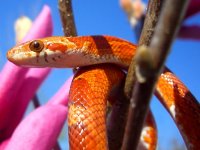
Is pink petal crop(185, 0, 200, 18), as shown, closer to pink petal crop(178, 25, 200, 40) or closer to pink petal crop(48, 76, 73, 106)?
pink petal crop(178, 25, 200, 40)

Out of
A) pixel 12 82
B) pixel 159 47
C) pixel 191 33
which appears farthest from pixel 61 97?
pixel 159 47

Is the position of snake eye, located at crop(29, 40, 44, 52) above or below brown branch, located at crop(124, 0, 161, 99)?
below

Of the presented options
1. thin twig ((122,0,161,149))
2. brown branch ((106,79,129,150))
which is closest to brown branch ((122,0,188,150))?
thin twig ((122,0,161,149))

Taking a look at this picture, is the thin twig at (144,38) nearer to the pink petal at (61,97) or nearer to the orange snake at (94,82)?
the orange snake at (94,82)

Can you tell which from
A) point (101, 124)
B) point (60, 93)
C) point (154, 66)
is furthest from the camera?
point (60, 93)

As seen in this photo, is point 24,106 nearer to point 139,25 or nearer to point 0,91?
point 0,91

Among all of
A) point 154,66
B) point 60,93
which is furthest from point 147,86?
point 60,93

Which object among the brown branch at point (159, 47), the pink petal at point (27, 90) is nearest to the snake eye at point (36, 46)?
the pink petal at point (27, 90)
